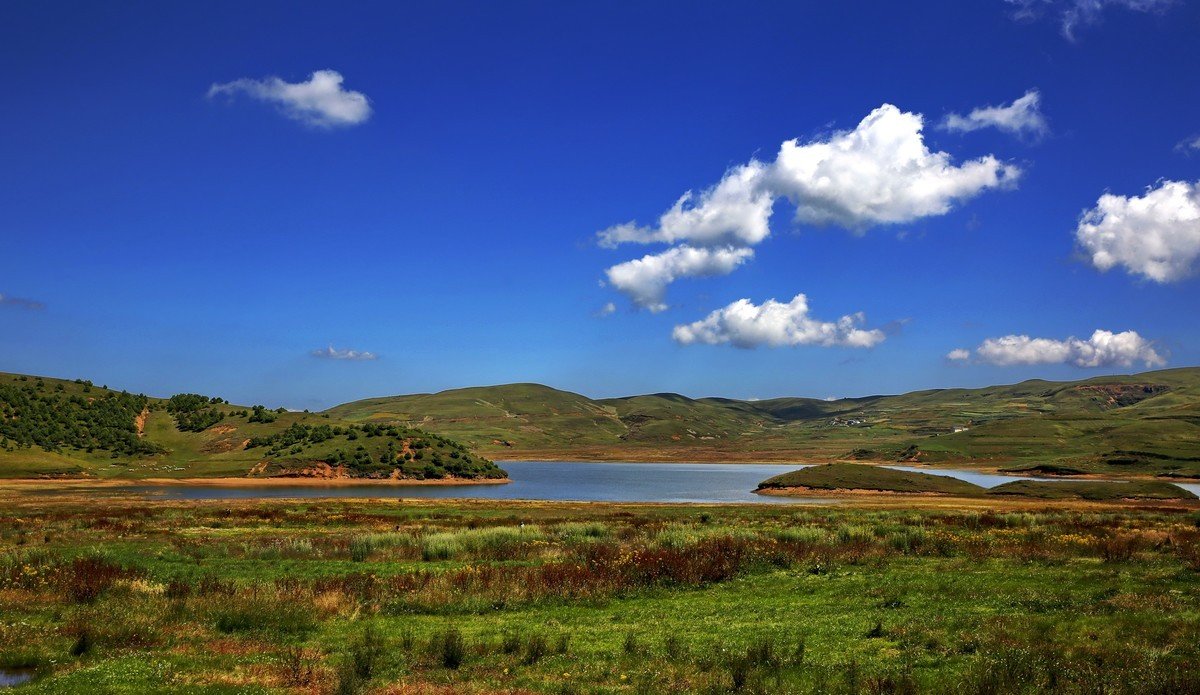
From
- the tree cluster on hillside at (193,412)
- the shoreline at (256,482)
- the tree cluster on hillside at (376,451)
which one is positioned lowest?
the shoreline at (256,482)

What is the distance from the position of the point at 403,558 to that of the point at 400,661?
15271mm

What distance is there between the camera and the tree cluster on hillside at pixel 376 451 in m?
123

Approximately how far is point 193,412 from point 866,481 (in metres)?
127

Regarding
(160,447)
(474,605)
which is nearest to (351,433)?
(160,447)

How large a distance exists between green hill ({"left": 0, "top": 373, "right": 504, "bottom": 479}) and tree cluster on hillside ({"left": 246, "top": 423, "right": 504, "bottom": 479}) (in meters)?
0.18

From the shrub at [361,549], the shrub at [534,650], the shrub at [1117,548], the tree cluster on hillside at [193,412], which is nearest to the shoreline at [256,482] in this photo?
the tree cluster on hillside at [193,412]

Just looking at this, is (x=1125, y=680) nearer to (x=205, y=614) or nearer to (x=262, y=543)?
(x=205, y=614)

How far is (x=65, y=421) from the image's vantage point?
119m

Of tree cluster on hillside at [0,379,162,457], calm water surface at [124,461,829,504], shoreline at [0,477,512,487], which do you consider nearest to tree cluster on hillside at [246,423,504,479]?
shoreline at [0,477,512,487]

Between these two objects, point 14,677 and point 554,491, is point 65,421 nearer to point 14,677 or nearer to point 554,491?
point 554,491

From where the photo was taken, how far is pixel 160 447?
4946 inches

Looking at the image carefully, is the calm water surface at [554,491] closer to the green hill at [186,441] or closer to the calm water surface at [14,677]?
the green hill at [186,441]

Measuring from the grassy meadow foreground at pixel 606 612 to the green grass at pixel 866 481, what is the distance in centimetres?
6778

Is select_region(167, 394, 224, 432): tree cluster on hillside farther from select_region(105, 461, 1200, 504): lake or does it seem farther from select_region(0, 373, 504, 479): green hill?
select_region(105, 461, 1200, 504): lake
